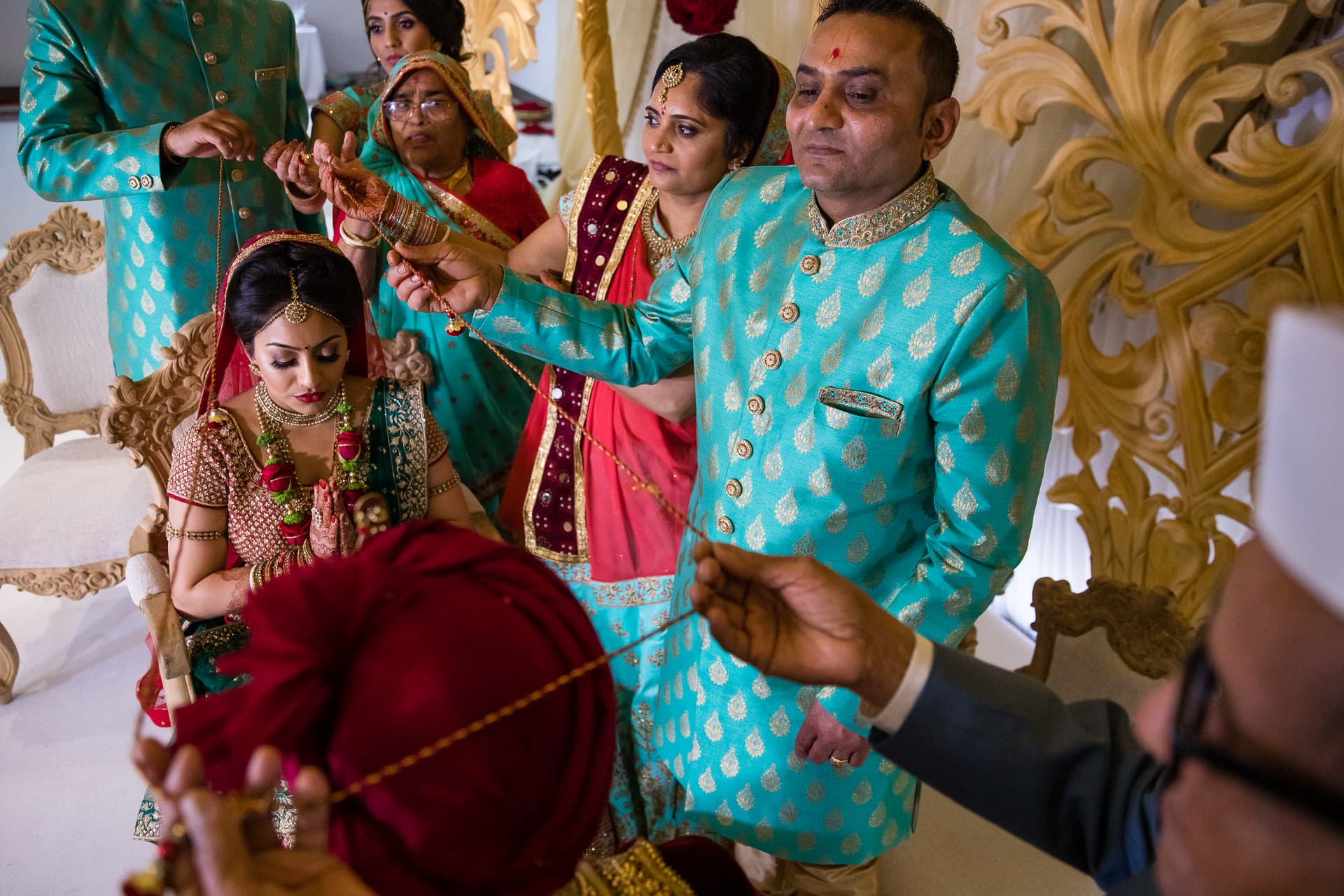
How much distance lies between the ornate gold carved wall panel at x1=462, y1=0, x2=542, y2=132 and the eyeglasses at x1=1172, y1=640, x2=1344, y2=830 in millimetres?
3030

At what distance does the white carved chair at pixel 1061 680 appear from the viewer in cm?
163

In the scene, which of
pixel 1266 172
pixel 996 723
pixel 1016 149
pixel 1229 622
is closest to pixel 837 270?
pixel 996 723

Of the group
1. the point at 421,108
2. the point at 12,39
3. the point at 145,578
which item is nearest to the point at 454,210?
the point at 421,108

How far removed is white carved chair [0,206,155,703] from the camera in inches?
86.8

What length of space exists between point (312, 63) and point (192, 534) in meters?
4.32

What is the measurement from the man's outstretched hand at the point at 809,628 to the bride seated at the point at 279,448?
0.89 m

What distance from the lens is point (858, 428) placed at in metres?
1.12

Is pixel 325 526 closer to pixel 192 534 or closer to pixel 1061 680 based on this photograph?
pixel 192 534

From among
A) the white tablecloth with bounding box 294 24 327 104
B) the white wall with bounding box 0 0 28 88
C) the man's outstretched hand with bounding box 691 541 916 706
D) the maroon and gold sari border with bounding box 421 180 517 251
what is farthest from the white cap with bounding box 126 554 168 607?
the white wall with bounding box 0 0 28 88

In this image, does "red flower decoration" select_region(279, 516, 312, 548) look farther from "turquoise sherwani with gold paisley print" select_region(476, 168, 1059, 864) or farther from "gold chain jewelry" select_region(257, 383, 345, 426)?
"turquoise sherwani with gold paisley print" select_region(476, 168, 1059, 864)

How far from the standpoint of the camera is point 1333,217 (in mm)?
1533

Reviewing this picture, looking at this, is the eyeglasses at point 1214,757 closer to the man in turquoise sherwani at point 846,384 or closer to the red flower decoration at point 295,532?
the man in turquoise sherwani at point 846,384

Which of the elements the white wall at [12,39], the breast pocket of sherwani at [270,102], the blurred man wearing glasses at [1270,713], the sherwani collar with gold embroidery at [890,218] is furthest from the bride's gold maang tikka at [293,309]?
the white wall at [12,39]

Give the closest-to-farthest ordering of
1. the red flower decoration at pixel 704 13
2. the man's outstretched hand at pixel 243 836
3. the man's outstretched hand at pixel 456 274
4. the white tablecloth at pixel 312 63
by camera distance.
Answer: the man's outstretched hand at pixel 243 836 → the man's outstretched hand at pixel 456 274 → the red flower decoration at pixel 704 13 → the white tablecloth at pixel 312 63
